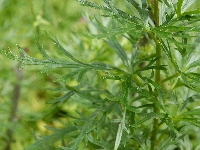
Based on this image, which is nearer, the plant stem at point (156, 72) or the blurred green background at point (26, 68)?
the plant stem at point (156, 72)

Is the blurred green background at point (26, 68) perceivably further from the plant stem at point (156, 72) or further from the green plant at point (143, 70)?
the plant stem at point (156, 72)

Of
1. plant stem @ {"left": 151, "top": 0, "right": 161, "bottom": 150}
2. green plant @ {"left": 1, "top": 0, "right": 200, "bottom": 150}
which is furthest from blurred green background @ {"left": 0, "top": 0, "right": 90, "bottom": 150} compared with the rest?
plant stem @ {"left": 151, "top": 0, "right": 161, "bottom": 150}

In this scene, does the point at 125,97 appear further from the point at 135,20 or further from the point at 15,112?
the point at 15,112

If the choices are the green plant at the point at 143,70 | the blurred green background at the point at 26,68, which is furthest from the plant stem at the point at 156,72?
the blurred green background at the point at 26,68

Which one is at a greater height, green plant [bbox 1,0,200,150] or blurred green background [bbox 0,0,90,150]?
blurred green background [bbox 0,0,90,150]

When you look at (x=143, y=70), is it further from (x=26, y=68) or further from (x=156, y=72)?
(x=26, y=68)

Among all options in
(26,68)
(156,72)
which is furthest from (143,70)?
(26,68)

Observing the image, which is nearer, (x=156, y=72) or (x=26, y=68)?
(x=156, y=72)

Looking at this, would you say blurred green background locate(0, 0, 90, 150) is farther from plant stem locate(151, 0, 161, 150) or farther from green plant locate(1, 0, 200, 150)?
plant stem locate(151, 0, 161, 150)

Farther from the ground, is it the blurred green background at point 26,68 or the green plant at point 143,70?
the blurred green background at point 26,68

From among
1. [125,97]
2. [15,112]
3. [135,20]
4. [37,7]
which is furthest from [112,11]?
[37,7]

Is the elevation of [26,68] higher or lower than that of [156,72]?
higher
